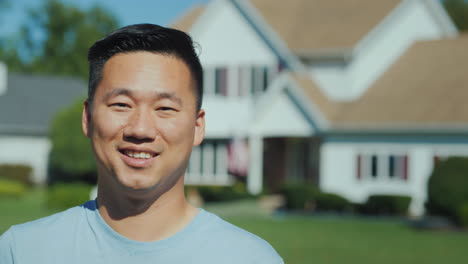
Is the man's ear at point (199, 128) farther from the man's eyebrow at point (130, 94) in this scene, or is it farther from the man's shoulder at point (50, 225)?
the man's shoulder at point (50, 225)

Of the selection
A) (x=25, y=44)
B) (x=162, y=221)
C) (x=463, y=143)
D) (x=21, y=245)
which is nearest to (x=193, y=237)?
(x=162, y=221)

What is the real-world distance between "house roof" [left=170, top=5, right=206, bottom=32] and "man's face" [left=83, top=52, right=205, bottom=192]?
1487 inches

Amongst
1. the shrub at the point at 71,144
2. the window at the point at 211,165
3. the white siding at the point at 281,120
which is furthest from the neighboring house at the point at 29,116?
the white siding at the point at 281,120

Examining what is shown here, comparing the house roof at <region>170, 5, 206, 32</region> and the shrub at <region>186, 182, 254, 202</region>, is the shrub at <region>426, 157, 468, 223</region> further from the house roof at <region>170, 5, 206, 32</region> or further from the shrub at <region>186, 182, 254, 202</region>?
the house roof at <region>170, 5, 206, 32</region>

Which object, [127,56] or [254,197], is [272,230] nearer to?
[254,197]

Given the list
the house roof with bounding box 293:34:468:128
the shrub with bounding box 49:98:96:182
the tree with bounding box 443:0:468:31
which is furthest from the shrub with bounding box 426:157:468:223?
the tree with bounding box 443:0:468:31

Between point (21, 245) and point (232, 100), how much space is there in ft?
107

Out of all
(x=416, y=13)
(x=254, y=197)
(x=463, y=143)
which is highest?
(x=416, y=13)

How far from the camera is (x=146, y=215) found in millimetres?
2654

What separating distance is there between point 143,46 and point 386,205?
26.3m

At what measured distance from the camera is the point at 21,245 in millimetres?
2670

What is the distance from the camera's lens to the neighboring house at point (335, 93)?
30.4m

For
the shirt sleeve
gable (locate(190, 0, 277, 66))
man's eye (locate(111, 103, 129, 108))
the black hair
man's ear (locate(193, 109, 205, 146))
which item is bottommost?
the shirt sleeve

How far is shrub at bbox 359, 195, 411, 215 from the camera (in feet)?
92.1
